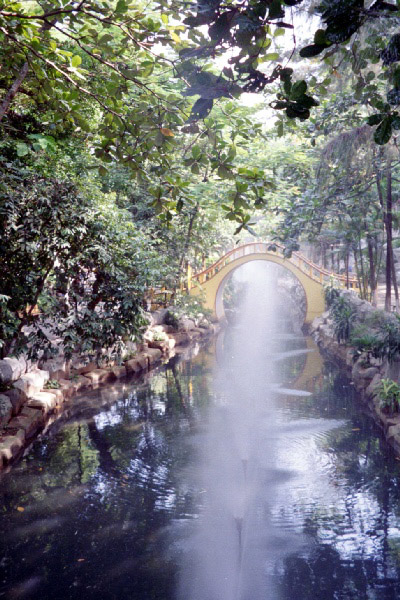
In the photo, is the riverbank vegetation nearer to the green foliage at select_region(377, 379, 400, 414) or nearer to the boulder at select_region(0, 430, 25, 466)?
the boulder at select_region(0, 430, 25, 466)

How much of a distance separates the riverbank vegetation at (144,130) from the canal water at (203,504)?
159 cm

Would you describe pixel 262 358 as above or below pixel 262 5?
below

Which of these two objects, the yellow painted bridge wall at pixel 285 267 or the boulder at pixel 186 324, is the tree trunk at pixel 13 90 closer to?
the boulder at pixel 186 324

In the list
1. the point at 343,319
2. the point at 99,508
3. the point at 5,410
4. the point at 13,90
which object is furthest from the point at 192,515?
the point at 343,319

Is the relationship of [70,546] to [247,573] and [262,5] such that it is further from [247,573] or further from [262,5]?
[262,5]

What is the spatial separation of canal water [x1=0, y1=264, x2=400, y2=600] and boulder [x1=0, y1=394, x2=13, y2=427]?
53cm

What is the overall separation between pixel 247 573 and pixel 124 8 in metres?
4.16

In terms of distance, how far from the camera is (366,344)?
987 cm

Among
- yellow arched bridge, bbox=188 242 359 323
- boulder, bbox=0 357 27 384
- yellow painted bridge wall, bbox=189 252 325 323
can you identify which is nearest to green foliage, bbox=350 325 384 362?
boulder, bbox=0 357 27 384

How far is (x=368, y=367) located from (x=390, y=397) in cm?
273

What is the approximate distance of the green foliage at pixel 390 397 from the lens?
7602 millimetres

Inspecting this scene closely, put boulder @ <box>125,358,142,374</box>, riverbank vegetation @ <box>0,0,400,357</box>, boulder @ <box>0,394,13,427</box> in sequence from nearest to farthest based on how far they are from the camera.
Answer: riverbank vegetation @ <box>0,0,400,357</box> → boulder @ <box>0,394,13,427</box> → boulder @ <box>125,358,142,374</box>

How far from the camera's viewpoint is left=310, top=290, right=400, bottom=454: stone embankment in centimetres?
755

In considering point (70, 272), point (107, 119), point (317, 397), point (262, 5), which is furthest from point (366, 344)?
point (262, 5)
